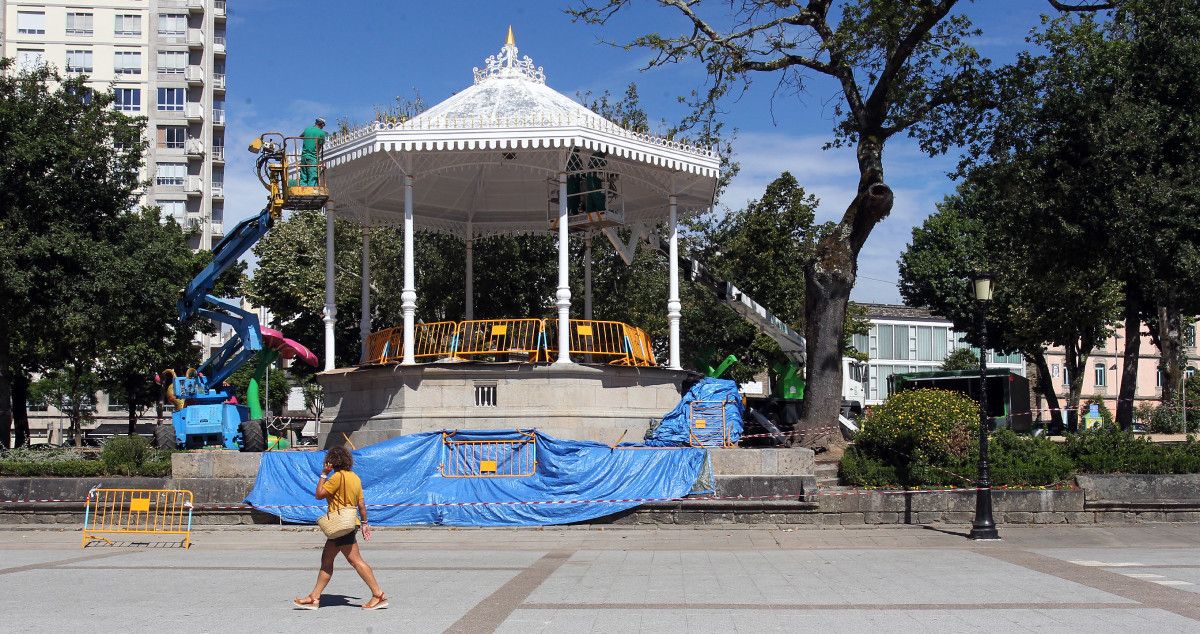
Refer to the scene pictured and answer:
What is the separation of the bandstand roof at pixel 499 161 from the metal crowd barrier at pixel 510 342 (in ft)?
11.0

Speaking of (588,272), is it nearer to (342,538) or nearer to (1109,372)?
(342,538)

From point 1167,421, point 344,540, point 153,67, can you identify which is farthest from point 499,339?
point 153,67

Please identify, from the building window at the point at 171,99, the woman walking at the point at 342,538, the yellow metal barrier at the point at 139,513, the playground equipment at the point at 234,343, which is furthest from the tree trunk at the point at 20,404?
the woman walking at the point at 342,538

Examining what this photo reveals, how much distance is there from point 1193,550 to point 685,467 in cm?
802

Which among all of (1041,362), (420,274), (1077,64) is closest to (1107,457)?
(1077,64)

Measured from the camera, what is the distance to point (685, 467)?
2020 cm

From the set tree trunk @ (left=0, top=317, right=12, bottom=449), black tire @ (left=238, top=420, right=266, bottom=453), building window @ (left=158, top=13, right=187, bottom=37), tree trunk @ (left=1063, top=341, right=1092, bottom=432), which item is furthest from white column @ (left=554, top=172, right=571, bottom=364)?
building window @ (left=158, top=13, right=187, bottom=37)

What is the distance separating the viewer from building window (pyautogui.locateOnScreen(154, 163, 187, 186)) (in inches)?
2795

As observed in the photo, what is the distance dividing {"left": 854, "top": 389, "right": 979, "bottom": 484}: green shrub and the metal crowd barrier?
5263 millimetres

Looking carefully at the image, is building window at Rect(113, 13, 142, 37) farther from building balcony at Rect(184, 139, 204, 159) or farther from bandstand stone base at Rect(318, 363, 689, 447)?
bandstand stone base at Rect(318, 363, 689, 447)

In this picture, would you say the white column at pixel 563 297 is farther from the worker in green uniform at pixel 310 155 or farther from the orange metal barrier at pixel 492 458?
the worker in green uniform at pixel 310 155

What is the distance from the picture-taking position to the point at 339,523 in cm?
1030

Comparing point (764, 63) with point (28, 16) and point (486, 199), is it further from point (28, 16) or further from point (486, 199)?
point (28, 16)

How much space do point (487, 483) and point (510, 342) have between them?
182 inches
